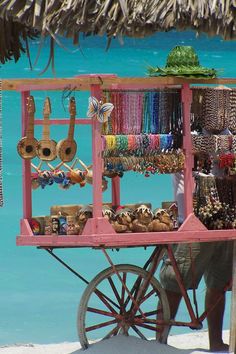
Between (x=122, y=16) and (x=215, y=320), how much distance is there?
2.23 m

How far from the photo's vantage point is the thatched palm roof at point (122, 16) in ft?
21.1

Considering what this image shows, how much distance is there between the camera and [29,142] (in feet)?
22.9

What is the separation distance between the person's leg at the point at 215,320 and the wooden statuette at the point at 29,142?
1.46m

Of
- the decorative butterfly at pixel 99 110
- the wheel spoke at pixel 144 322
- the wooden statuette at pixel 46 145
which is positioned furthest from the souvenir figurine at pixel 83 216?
the wheel spoke at pixel 144 322

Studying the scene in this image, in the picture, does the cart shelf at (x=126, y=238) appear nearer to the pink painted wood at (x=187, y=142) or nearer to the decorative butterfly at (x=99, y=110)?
the pink painted wood at (x=187, y=142)

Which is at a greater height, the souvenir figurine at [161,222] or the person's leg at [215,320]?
the souvenir figurine at [161,222]

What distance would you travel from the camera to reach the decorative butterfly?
6668 millimetres

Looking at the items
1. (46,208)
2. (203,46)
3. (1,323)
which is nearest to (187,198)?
(1,323)

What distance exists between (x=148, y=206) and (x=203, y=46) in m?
19.3

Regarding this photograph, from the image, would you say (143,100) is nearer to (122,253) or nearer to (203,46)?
(122,253)

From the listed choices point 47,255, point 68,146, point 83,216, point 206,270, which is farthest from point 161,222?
point 47,255

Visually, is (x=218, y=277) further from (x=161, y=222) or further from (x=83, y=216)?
(x=83, y=216)

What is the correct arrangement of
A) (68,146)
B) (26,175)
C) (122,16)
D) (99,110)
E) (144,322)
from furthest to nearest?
1. (144,322)
2. (26,175)
3. (68,146)
4. (99,110)
5. (122,16)

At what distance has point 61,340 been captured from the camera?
1095 centimetres
